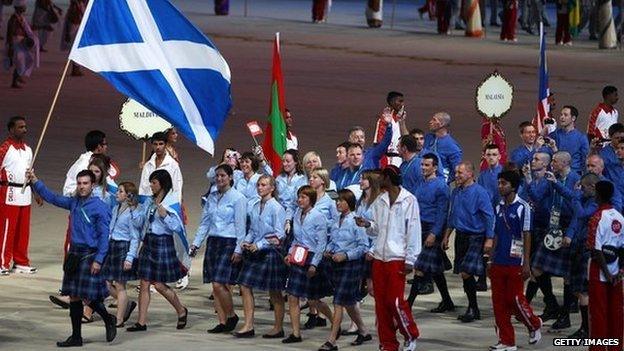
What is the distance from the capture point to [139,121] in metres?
19.9

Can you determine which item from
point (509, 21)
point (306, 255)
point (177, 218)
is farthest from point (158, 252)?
point (509, 21)

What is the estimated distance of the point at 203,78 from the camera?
16906mm

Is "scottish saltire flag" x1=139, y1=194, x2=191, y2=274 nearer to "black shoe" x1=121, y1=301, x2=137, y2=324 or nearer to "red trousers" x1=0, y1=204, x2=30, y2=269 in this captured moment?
"black shoe" x1=121, y1=301, x2=137, y2=324

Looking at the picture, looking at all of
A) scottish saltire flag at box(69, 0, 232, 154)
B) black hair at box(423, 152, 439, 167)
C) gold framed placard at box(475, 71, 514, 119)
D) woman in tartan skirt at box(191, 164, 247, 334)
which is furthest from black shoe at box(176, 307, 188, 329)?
gold framed placard at box(475, 71, 514, 119)

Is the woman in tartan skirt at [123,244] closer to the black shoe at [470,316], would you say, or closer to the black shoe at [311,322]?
the black shoe at [311,322]

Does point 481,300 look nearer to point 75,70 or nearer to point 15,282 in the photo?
point 15,282

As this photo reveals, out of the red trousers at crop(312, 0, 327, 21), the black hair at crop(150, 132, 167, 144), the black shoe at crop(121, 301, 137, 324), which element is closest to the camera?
the black shoe at crop(121, 301, 137, 324)

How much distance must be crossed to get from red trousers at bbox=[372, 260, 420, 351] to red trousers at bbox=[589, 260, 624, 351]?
1591 millimetres

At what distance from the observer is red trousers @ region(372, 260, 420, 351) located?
15883 millimetres

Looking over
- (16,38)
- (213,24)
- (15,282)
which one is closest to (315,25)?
(213,24)

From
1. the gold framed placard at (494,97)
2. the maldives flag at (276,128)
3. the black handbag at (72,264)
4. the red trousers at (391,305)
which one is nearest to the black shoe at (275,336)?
the red trousers at (391,305)

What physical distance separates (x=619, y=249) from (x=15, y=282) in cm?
732

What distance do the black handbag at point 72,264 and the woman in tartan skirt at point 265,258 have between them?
1.62 m

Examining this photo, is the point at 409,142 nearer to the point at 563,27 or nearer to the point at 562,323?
the point at 562,323
